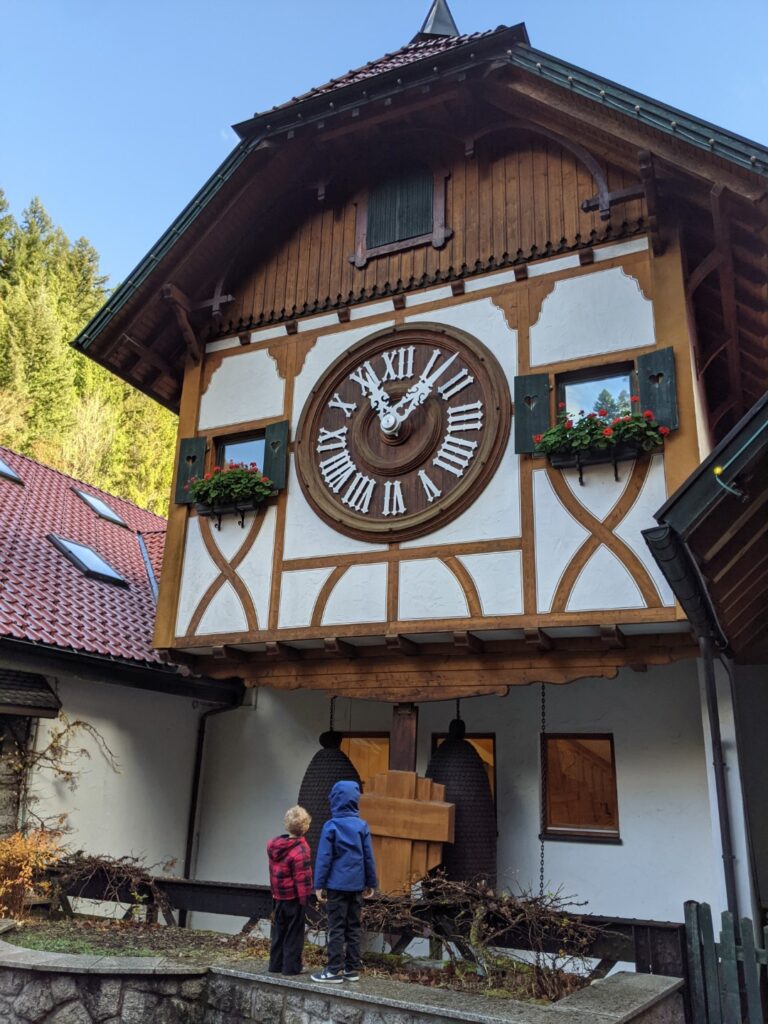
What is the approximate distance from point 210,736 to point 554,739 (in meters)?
4.51

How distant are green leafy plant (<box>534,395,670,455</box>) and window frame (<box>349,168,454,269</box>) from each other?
2.68 metres

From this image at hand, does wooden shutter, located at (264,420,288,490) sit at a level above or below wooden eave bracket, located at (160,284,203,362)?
below

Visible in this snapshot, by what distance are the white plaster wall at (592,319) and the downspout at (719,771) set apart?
9.54 feet

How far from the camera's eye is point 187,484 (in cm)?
1014

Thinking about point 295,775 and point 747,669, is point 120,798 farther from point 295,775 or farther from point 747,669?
point 747,669

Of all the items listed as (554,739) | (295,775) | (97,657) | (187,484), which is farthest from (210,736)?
(554,739)

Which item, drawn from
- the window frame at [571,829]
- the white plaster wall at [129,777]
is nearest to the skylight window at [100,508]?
the white plaster wall at [129,777]

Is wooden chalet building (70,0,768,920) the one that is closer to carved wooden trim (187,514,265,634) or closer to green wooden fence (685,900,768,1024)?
carved wooden trim (187,514,265,634)

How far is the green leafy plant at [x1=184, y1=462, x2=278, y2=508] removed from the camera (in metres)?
9.61

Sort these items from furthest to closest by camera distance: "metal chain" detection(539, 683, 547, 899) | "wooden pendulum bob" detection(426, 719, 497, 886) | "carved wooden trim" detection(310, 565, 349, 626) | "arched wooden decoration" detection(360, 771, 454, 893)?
"metal chain" detection(539, 683, 547, 899) → "carved wooden trim" detection(310, 565, 349, 626) → "wooden pendulum bob" detection(426, 719, 497, 886) → "arched wooden decoration" detection(360, 771, 454, 893)

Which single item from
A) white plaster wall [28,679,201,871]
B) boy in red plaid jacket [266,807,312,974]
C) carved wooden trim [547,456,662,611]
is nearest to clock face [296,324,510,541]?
carved wooden trim [547,456,662,611]

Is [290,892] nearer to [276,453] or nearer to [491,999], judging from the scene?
[491,999]

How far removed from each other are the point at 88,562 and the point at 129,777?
10.4 feet

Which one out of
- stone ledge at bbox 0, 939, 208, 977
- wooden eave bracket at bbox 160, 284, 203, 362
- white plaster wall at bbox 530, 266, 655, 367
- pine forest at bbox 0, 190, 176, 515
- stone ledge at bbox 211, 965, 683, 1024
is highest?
pine forest at bbox 0, 190, 176, 515
